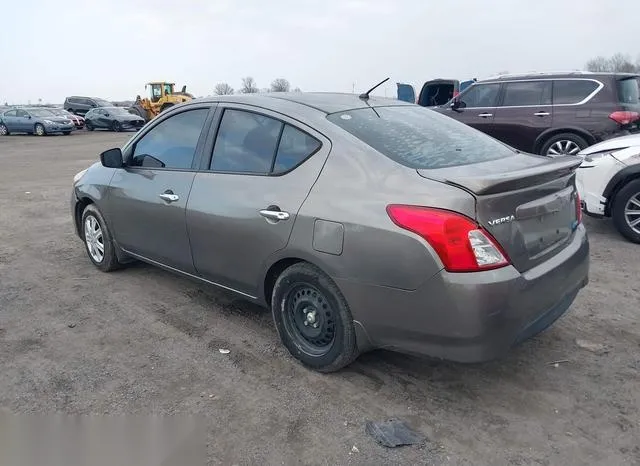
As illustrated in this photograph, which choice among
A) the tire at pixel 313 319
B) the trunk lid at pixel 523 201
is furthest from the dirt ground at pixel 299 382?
the trunk lid at pixel 523 201

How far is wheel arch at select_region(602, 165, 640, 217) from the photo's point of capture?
5.77m

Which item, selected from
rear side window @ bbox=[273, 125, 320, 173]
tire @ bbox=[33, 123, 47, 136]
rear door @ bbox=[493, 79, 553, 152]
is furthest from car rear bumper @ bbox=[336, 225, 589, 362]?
tire @ bbox=[33, 123, 47, 136]

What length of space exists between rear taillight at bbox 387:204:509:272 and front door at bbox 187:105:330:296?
0.83 m

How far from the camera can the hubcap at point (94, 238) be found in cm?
516

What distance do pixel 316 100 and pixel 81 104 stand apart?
39.9 m

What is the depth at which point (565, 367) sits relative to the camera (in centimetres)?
338

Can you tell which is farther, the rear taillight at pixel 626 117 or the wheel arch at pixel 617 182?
the rear taillight at pixel 626 117

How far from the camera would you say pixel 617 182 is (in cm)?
590

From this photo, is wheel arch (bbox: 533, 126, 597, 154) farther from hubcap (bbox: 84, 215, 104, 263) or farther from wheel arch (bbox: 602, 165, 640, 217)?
hubcap (bbox: 84, 215, 104, 263)

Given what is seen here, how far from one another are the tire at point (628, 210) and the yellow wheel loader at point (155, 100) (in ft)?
109

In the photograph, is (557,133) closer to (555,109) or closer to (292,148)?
(555,109)

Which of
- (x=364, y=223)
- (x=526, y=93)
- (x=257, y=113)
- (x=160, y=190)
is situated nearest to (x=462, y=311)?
(x=364, y=223)

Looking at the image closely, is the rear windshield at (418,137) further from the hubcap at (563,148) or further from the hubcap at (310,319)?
the hubcap at (563,148)

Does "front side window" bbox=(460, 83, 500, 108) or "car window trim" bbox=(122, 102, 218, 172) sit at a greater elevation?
"front side window" bbox=(460, 83, 500, 108)
